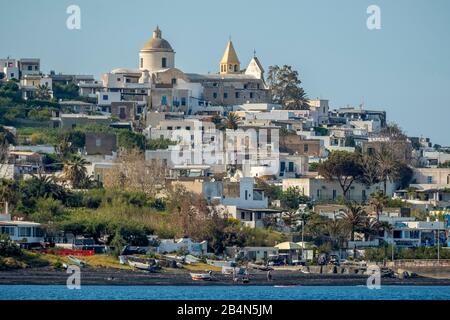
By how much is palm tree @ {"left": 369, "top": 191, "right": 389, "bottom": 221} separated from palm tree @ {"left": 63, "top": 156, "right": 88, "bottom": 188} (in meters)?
12.3

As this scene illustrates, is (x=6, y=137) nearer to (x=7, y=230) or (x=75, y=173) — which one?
→ (x=75, y=173)

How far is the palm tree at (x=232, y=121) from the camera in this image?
93.5 m

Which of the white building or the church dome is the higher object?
the church dome

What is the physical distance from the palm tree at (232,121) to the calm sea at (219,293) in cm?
2595

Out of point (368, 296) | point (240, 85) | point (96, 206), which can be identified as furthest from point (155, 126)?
point (368, 296)

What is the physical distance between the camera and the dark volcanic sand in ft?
199

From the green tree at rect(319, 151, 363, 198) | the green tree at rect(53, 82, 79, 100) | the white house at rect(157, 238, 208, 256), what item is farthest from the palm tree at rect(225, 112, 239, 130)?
the white house at rect(157, 238, 208, 256)

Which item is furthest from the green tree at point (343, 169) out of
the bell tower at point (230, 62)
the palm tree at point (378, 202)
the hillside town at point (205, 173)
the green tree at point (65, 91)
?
the bell tower at point (230, 62)

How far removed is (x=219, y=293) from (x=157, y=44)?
151ft

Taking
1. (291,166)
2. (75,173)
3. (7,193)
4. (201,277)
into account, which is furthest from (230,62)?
(201,277)

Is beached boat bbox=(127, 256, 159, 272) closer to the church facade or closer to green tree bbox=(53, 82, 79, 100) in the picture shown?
the church facade

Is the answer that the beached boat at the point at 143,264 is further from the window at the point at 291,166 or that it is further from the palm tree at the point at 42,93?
the palm tree at the point at 42,93

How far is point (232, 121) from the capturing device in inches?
3708

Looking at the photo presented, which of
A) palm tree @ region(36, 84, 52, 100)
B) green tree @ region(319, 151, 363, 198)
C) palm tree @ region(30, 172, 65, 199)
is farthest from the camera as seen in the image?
palm tree @ region(36, 84, 52, 100)
